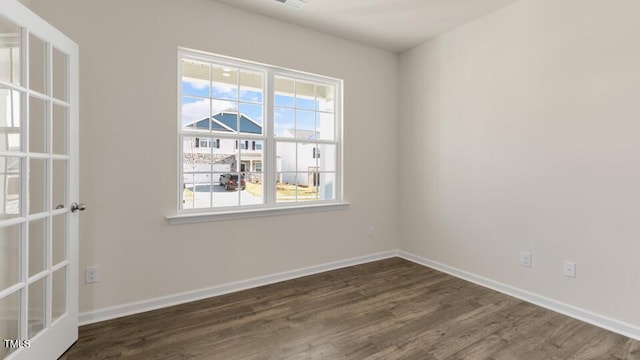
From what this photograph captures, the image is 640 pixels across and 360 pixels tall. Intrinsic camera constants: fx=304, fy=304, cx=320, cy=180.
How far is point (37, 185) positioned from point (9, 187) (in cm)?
17

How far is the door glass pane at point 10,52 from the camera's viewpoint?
160 cm

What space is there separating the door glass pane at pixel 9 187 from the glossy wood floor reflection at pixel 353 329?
98cm

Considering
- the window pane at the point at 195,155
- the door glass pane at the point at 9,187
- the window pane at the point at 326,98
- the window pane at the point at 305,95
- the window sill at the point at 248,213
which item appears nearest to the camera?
the door glass pane at the point at 9,187

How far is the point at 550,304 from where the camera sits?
2.61 meters

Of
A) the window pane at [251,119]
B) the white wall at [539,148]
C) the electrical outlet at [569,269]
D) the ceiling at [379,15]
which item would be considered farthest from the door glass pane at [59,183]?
the electrical outlet at [569,269]

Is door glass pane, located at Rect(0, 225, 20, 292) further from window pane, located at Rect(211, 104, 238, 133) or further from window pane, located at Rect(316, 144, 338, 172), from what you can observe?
window pane, located at Rect(316, 144, 338, 172)

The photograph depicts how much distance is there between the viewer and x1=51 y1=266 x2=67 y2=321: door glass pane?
1.89m

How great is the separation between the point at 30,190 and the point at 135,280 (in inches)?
43.6

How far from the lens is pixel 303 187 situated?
3.53 m

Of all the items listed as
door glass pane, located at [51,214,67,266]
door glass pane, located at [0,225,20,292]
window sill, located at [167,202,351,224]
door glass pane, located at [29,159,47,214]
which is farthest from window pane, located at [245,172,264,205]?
door glass pane, located at [0,225,20,292]

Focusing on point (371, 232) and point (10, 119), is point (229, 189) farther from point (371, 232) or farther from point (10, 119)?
point (371, 232)

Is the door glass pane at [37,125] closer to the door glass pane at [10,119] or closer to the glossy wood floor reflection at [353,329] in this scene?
the door glass pane at [10,119]

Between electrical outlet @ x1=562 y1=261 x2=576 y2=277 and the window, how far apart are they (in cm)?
222

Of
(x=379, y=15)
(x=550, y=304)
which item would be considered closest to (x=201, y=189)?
(x=379, y=15)
